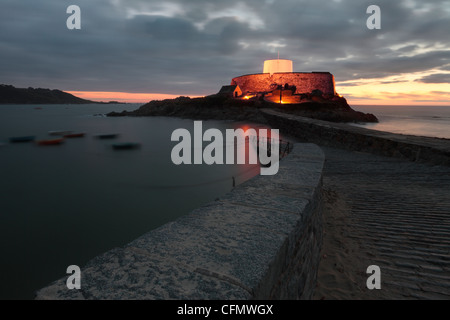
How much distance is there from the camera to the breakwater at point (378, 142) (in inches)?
299

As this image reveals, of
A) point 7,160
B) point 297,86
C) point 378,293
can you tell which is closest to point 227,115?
point 297,86

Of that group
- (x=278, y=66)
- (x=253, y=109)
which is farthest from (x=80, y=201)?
(x=278, y=66)

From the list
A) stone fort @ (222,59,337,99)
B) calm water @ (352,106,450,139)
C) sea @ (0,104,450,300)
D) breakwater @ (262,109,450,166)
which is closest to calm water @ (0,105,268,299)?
sea @ (0,104,450,300)

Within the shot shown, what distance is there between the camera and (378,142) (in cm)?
934

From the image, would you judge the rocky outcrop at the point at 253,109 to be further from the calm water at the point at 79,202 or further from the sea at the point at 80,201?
the calm water at the point at 79,202

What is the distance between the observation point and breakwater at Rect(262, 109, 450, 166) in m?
7.60

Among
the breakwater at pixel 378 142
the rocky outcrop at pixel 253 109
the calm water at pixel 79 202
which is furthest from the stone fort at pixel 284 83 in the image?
the calm water at pixel 79 202

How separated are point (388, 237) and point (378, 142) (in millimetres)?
6991

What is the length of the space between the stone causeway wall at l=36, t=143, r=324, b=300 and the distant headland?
39381mm

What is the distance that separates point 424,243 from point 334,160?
238 inches

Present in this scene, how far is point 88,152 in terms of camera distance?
21016mm

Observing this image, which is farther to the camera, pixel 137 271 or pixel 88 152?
pixel 88 152

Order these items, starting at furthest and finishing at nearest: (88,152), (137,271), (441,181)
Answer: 1. (88,152)
2. (441,181)
3. (137,271)
